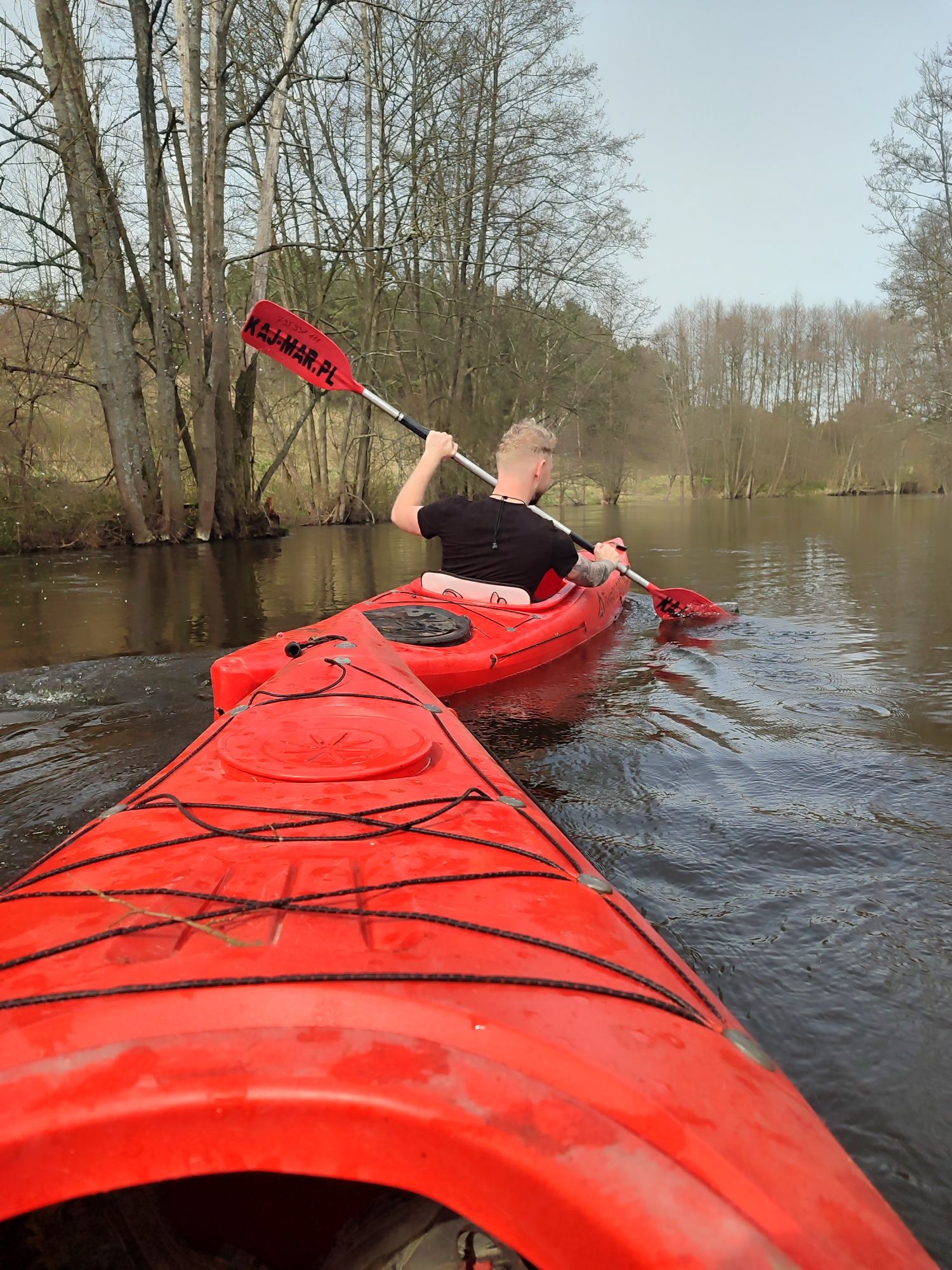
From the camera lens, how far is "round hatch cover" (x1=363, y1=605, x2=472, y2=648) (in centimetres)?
391

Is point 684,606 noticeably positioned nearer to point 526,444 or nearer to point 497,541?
point 497,541

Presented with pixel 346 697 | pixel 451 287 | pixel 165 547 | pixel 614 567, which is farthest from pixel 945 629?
pixel 451 287

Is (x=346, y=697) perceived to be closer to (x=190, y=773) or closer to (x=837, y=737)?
(x=190, y=773)

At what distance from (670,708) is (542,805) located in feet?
4.56

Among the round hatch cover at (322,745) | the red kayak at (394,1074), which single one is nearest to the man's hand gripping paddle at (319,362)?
the round hatch cover at (322,745)

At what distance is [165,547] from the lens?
12.3 metres

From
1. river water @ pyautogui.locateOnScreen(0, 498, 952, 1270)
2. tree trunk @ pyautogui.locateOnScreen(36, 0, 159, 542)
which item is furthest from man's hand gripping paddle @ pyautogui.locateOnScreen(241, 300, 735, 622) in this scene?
tree trunk @ pyautogui.locateOnScreen(36, 0, 159, 542)

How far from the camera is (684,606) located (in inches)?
251

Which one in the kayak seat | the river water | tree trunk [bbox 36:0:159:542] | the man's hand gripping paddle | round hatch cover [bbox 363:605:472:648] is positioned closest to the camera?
the river water

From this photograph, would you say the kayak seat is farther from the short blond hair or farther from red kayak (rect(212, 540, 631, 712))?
the short blond hair

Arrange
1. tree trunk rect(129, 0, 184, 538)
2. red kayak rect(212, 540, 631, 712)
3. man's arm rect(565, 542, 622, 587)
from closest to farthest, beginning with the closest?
red kayak rect(212, 540, 631, 712) → man's arm rect(565, 542, 622, 587) → tree trunk rect(129, 0, 184, 538)

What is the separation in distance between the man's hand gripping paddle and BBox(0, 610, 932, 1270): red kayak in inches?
203

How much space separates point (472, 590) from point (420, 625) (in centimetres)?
59

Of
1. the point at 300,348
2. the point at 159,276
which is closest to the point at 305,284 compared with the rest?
the point at 159,276
